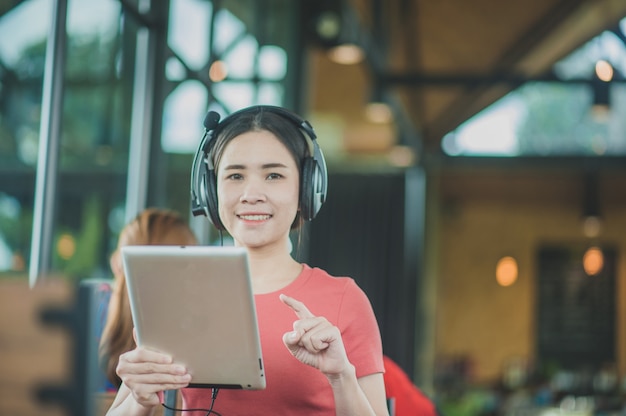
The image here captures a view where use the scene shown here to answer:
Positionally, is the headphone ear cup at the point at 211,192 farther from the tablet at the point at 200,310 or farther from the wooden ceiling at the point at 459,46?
the wooden ceiling at the point at 459,46

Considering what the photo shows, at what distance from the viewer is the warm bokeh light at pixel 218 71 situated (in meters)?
4.98

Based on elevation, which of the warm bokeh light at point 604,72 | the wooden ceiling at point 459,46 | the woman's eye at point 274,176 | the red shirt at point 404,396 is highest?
the wooden ceiling at point 459,46

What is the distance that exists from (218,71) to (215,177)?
3.67 metres

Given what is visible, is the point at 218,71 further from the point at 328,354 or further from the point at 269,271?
the point at 328,354

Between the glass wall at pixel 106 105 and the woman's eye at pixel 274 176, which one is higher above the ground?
the glass wall at pixel 106 105

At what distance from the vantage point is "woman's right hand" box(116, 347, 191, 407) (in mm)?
1284

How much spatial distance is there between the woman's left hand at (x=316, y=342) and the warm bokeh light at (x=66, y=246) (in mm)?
1789

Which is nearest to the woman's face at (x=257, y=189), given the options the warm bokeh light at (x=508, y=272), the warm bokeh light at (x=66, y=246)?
the warm bokeh light at (x=66, y=246)

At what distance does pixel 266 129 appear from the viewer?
1466 millimetres

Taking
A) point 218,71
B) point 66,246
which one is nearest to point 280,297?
point 66,246

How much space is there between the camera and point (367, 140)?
39.2ft

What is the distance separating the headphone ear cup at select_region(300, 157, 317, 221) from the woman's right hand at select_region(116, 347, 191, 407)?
35 centimetres

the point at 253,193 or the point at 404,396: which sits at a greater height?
the point at 253,193

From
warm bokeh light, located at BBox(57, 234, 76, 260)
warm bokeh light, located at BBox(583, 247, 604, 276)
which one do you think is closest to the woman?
warm bokeh light, located at BBox(57, 234, 76, 260)
